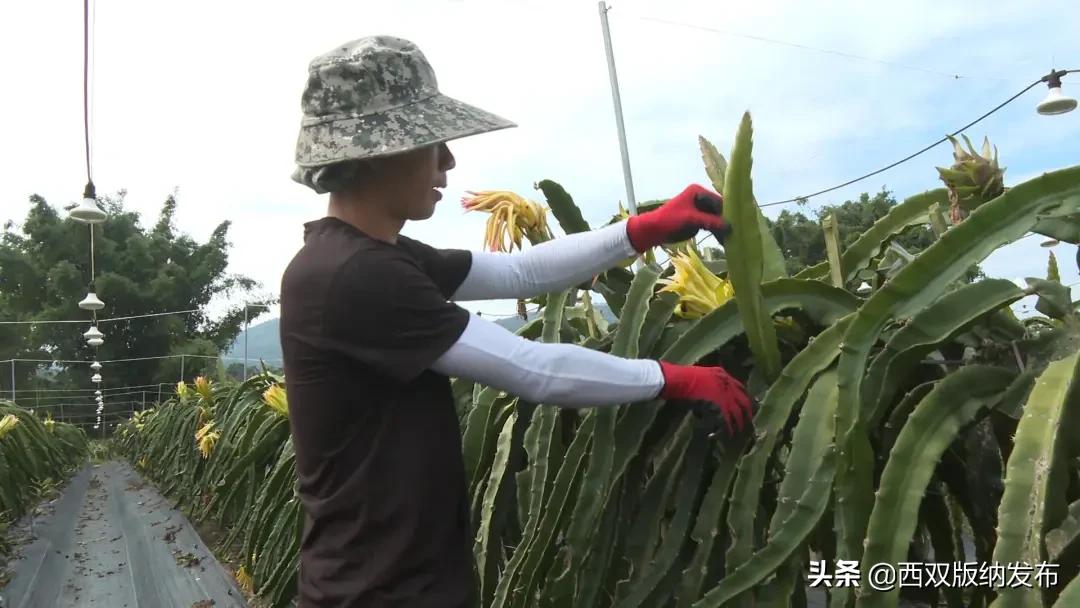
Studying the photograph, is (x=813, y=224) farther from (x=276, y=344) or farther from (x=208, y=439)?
→ (x=276, y=344)

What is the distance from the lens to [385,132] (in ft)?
3.75

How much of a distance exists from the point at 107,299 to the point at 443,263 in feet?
75.8

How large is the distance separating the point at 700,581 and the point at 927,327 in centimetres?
50

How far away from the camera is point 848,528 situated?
1.01 meters

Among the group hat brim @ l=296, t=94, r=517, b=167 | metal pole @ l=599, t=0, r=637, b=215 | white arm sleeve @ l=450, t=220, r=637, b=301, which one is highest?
metal pole @ l=599, t=0, r=637, b=215

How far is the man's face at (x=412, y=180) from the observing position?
118 cm

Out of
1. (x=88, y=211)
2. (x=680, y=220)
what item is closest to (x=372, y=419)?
(x=680, y=220)

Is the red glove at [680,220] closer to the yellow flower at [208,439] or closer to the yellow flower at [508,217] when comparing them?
the yellow flower at [508,217]

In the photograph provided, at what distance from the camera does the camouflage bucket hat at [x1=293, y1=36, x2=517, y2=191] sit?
114cm

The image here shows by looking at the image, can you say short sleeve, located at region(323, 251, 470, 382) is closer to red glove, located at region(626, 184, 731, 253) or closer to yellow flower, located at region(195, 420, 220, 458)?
red glove, located at region(626, 184, 731, 253)

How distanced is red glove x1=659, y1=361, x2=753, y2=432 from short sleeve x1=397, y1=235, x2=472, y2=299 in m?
0.47

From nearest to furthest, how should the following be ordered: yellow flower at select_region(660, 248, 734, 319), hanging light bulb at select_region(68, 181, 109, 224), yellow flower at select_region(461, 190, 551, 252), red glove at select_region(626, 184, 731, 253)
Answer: red glove at select_region(626, 184, 731, 253) < yellow flower at select_region(660, 248, 734, 319) < yellow flower at select_region(461, 190, 551, 252) < hanging light bulb at select_region(68, 181, 109, 224)

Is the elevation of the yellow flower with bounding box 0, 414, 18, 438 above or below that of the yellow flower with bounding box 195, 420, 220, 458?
above

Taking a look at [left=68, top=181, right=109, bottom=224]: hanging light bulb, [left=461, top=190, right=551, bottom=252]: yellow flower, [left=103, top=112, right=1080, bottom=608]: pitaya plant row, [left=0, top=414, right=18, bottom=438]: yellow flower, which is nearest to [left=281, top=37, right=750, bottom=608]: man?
[left=103, top=112, right=1080, bottom=608]: pitaya plant row
